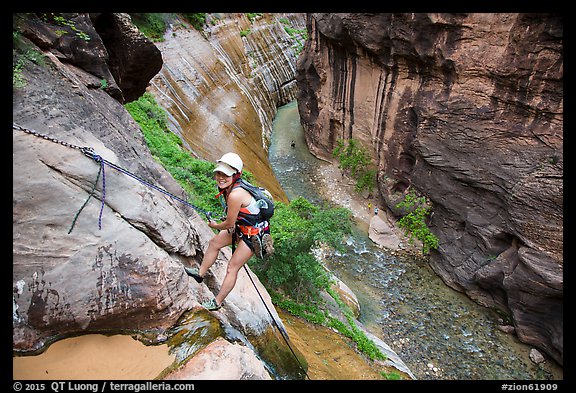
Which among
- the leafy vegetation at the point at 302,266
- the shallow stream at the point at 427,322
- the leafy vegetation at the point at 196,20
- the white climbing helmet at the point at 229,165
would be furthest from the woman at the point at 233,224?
the leafy vegetation at the point at 196,20

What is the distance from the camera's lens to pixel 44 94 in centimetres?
468

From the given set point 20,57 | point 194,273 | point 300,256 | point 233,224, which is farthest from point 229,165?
point 300,256

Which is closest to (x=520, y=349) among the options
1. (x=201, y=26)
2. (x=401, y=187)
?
(x=401, y=187)

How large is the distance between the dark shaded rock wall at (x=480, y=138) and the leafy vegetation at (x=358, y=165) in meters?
0.57

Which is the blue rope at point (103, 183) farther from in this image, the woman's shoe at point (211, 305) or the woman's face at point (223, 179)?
the woman's shoe at point (211, 305)

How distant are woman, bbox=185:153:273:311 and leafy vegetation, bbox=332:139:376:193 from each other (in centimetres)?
1303

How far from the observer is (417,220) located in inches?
576

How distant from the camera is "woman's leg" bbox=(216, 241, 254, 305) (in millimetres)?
4914

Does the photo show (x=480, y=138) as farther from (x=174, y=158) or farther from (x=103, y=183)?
(x=103, y=183)

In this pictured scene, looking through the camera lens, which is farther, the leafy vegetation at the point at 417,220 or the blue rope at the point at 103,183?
the leafy vegetation at the point at 417,220

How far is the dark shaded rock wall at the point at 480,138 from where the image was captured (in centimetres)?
1061

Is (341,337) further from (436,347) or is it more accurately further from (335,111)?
(335,111)

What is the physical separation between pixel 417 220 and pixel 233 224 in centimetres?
1142
